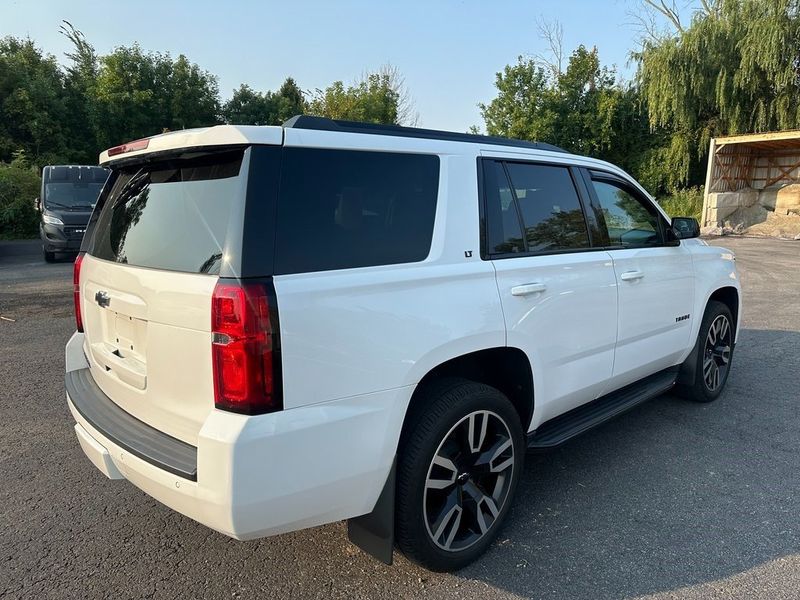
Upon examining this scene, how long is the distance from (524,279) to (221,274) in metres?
1.50

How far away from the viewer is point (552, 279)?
294 centimetres

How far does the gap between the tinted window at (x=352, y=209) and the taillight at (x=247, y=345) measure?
0.15 m

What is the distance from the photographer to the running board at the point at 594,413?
3012mm

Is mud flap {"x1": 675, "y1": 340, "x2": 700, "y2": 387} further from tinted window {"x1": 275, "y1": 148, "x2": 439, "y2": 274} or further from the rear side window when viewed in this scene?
tinted window {"x1": 275, "y1": 148, "x2": 439, "y2": 274}

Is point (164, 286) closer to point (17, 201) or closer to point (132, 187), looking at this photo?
point (132, 187)

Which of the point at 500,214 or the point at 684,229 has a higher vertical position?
the point at 500,214

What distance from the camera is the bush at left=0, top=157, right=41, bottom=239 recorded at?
18188 mm

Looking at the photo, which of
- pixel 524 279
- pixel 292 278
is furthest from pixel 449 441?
pixel 292 278

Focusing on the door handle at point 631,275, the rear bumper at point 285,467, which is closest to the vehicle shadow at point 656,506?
the rear bumper at point 285,467

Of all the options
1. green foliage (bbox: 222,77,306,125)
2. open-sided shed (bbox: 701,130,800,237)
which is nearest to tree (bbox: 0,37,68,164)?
green foliage (bbox: 222,77,306,125)

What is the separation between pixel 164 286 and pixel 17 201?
2041 cm

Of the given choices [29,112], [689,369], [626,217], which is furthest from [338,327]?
[29,112]

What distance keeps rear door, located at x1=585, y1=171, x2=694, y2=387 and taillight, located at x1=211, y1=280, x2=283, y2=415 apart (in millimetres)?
2343

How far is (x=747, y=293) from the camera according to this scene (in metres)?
9.62
